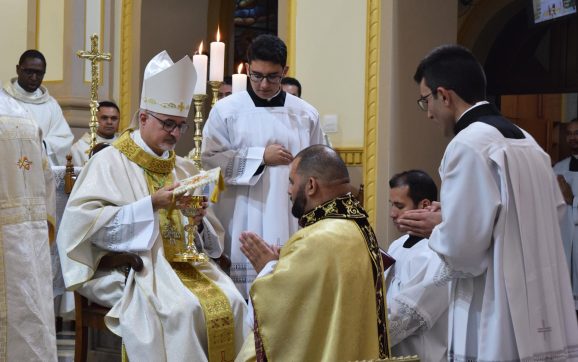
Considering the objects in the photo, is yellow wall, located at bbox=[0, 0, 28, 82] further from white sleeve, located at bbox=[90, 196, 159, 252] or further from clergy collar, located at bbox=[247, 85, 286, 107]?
white sleeve, located at bbox=[90, 196, 159, 252]

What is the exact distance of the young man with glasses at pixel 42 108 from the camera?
776cm

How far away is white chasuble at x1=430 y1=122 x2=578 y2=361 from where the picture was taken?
123 inches

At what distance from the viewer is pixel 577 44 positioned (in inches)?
382

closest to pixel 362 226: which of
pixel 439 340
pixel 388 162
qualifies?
pixel 439 340

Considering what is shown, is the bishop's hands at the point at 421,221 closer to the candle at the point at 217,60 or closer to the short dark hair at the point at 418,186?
the short dark hair at the point at 418,186

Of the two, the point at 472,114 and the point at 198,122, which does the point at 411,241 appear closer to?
the point at 472,114

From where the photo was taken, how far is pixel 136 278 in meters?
4.50

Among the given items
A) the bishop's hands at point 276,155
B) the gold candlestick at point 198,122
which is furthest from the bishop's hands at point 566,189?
the bishop's hands at point 276,155

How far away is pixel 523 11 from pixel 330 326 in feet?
25.5

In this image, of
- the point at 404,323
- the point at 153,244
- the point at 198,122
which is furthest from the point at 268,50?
the point at 404,323

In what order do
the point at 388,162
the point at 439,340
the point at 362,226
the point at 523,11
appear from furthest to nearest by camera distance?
the point at 523,11 → the point at 388,162 → the point at 439,340 → the point at 362,226

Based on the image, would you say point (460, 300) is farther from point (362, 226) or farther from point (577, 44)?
point (577, 44)

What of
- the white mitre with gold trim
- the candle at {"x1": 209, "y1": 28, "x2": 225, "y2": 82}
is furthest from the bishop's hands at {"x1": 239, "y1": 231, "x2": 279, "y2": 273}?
the candle at {"x1": 209, "y1": 28, "x2": 225, "y2": 82}

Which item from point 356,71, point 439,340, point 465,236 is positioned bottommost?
point 439,340
